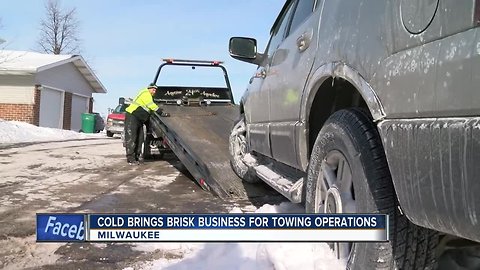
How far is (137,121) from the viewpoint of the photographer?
9.62m

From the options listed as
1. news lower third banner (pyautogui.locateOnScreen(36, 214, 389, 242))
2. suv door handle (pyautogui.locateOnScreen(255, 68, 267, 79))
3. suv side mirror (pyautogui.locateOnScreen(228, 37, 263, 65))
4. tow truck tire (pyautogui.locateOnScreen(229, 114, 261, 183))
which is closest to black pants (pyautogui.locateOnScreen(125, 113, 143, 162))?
tow truck tire (pyautogui.locateOnScreen(229, 114, 261, 183))

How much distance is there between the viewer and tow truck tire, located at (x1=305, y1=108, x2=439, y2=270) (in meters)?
1.87

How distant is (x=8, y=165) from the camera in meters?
8.93

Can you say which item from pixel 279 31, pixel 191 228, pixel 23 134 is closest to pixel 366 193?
pixel 191 228

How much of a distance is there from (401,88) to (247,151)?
400cm

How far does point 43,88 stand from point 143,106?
17.4m

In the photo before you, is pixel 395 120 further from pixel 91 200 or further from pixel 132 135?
pixel 132 135

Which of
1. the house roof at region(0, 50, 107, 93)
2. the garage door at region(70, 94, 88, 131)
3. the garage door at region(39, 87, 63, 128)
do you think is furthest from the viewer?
the garage door at region(70, 94, 88, 131)

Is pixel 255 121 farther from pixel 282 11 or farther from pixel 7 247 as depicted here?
pixel 7 247

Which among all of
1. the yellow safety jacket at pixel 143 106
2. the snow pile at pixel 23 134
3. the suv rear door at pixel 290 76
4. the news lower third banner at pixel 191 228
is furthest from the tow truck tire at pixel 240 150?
the snow pile at pixel 23 134

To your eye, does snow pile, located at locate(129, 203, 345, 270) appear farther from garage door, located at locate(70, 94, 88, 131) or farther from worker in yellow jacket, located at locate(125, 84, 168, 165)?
garage door, located at locate(70, 94, 88, 131)

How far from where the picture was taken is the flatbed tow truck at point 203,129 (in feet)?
20.1

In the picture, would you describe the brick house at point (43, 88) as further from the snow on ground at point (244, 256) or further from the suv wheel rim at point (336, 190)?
the suv wheel rim at point (336, 190)

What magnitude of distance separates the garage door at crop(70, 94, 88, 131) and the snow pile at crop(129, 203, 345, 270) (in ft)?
88.9
